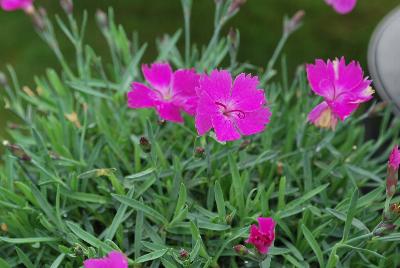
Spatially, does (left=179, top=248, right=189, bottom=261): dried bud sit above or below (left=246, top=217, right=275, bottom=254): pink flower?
below

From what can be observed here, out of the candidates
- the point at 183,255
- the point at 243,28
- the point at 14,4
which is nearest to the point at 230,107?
the point at 183,255

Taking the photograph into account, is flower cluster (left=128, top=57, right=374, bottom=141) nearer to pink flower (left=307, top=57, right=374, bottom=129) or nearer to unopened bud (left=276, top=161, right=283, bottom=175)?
pink flower (left=307, top=57, right=374, bottom=129)

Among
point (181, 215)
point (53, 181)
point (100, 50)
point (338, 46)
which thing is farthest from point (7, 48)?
point (181, 215)

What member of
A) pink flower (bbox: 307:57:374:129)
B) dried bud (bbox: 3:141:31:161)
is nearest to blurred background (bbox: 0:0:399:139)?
dried bud (bbox: 3:141:31:161)

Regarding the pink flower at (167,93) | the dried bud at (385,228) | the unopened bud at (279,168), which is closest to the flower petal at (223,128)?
the pink flower at (167,93)

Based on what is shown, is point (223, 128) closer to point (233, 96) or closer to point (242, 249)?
point (233, 96)


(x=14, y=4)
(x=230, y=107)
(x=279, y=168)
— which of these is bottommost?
(x=279, y=168)
